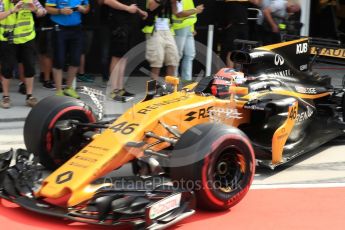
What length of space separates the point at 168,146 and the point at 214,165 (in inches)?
27.9

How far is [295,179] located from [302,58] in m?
1.98

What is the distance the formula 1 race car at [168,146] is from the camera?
15.3ft

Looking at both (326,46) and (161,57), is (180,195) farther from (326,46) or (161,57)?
(161,57)

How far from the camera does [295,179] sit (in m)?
6.10

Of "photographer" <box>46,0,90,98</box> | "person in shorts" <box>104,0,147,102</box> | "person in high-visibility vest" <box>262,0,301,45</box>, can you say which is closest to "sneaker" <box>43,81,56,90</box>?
"photographer" <box>46,0,90,98</box>

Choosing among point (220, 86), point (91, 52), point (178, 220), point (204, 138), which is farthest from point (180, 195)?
point (91, 52)

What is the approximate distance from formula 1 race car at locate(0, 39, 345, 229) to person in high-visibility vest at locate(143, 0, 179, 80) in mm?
2294

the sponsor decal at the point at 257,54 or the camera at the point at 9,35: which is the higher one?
the sponsor decal at the point at 257,54

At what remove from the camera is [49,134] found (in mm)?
5703

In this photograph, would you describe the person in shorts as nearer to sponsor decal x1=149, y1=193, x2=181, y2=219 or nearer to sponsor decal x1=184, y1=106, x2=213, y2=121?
→ sponsor decal x1=184, y1=106, x2=213, y2=121

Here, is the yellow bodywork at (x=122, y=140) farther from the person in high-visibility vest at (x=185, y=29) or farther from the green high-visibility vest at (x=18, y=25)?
the person in high-visibility vest at (x=185, y=29)

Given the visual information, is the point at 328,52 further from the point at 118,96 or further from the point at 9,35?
the point at 9,35

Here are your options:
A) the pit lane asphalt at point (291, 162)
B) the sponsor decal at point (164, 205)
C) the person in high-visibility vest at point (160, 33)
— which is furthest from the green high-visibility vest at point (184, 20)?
the sponsor decal at point (164, 205)

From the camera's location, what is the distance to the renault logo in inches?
189
